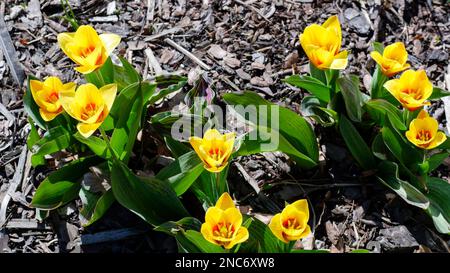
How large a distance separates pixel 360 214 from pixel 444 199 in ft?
1.31

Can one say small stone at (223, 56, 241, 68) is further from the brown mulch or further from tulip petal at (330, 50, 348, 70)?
tulip petal at (330, 50, 348, 70)

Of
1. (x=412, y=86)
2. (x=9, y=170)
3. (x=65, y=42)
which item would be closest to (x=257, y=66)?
(x=412, y=86)

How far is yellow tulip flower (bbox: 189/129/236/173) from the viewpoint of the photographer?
225 cm

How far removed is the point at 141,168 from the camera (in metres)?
2.93

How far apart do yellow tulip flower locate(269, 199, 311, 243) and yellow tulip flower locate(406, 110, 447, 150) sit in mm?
678

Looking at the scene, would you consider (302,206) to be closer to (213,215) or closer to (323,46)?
(213,215)

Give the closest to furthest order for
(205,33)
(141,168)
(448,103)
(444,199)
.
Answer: (444,199), (141,168), (448,103), (205,33)

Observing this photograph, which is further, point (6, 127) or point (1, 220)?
point (6, 127)

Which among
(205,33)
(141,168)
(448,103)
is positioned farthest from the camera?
(205,33)

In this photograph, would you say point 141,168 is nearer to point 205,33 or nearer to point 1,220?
point 1,220

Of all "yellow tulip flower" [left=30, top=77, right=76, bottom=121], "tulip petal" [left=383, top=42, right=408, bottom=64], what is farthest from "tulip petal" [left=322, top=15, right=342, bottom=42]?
"yellow tulip flower" [left=30, top=77, right=76, bottom=121]

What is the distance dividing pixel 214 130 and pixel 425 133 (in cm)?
100

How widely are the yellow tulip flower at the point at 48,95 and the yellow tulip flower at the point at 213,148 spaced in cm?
65
